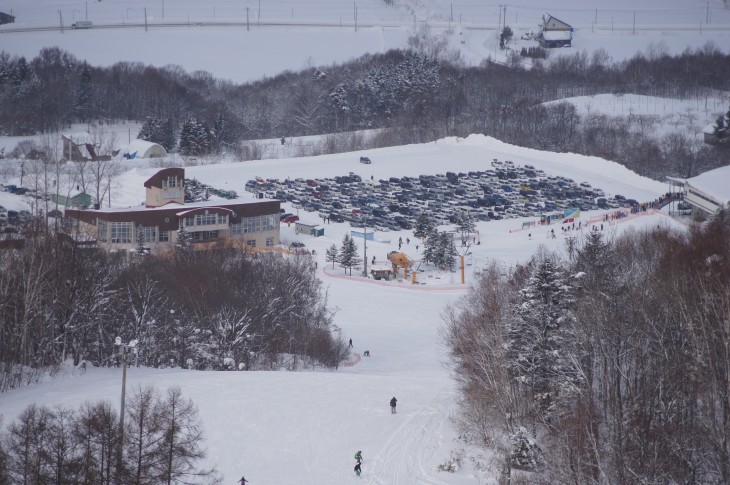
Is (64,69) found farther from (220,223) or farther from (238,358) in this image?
(238,358)

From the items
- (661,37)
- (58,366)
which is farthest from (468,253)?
(661,37)

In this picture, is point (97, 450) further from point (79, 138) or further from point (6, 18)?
point (6, 18)

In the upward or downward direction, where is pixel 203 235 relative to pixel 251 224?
downward

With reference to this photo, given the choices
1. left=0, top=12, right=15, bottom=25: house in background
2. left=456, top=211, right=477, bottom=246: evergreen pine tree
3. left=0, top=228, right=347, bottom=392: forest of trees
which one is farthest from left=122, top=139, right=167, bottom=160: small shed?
left=0, top=12, right=15, bottom=25: house in background

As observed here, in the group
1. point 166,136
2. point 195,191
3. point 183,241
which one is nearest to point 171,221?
point 183,241

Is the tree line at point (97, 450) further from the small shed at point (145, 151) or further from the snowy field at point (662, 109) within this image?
the snowy field at point (662, 109)

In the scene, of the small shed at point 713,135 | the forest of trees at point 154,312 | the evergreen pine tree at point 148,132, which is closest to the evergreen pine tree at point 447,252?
the forest of trees at point 154,312
